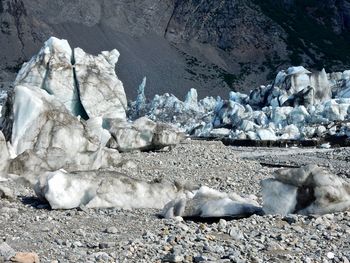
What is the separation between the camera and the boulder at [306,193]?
38.9 feet

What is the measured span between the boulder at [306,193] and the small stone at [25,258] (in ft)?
18.6

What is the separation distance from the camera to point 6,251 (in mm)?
8500

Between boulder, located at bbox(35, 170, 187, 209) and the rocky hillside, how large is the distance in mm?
108672

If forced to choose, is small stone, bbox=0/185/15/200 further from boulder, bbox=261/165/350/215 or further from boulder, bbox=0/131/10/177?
boulder, bbox=261/165/350/215

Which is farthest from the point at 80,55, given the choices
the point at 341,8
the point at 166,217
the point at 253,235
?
the point at 341,8

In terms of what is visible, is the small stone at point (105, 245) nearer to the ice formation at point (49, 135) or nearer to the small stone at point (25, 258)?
the small stone at point (25, 258)

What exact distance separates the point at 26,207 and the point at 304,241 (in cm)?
669

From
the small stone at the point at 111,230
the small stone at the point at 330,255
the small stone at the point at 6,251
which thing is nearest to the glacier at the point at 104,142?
the small stone at the point at 111,230

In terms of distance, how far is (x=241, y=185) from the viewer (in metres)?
20.0

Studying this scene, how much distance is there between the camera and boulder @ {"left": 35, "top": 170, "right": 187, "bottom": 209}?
13.1 meters

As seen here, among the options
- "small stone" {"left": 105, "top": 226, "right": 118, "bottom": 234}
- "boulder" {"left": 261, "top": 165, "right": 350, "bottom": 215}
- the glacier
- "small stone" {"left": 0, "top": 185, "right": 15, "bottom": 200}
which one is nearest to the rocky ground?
"small stone" {"left": 105, "top": 226, "right": 118, "bottom": 234}

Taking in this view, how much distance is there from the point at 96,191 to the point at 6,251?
512 cm

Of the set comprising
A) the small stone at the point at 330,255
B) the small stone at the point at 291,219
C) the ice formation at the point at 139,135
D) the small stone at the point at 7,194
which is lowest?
the ice formation at the point at 139,135

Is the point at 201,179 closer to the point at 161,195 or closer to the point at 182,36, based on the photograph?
the point at 161,195
